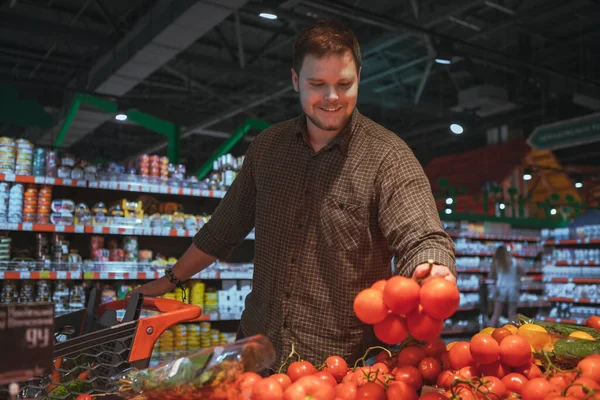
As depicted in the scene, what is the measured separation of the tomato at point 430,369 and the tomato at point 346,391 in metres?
0.19

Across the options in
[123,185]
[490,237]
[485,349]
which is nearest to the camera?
[485,349]

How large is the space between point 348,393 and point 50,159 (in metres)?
4.77

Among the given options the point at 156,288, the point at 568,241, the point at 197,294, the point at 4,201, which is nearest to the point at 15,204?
the point at 4,201

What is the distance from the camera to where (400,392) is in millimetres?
1351

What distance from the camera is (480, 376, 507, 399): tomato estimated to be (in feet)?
4.28

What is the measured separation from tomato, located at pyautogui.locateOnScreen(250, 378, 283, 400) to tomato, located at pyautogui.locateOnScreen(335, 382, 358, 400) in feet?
0.49

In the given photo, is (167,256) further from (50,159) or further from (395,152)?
(395,152)

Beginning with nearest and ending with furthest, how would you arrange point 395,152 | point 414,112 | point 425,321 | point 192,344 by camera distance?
point 425,321
point 395,152
point 192,344
point 414,112

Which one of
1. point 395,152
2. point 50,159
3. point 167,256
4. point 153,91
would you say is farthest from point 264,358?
point 153,91

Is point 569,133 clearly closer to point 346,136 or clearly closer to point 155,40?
point 155,40

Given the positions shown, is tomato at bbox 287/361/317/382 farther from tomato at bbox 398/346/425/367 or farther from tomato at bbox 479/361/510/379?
tomato at bbox 479/361/510/379

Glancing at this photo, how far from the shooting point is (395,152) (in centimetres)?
201

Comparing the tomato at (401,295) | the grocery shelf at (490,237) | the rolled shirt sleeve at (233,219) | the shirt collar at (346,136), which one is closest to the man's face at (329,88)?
the shirt collar at (346,136)

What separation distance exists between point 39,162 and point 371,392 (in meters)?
4.87
